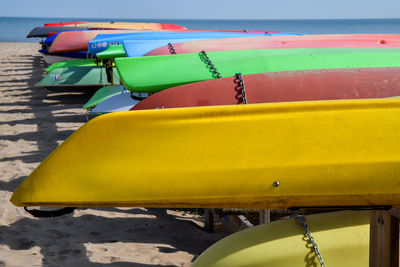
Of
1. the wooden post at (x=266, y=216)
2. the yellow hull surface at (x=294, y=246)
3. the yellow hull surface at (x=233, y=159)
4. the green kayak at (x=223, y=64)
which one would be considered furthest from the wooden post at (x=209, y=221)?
the yellow hull surface at (x=233, y=159)

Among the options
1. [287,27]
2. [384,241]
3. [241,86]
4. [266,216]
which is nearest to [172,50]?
[241,86]

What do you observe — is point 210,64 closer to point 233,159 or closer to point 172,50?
point 172,50

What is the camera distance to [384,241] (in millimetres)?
1973

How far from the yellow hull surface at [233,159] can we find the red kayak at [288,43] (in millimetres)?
3413

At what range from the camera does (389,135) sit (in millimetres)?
2162

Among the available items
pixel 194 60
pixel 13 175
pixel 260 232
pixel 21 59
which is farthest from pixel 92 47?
pixel 21 59

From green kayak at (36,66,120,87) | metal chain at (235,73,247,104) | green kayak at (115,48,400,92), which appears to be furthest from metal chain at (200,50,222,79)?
green kayak at (36,66,120,87)

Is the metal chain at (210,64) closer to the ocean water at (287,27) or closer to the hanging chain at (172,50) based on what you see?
the hanging chain at (172,50)

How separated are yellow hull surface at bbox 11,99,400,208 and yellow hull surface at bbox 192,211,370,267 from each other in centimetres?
35

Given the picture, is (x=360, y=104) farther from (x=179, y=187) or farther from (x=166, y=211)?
(x=166, y=211)

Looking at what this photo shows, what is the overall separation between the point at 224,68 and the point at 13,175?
2432mm

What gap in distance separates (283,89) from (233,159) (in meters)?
1.79

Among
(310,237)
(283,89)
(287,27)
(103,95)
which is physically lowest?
(310,237)

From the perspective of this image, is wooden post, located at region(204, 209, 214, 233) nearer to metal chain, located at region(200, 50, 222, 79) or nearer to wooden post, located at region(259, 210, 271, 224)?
wooden post, located at region(259, 210, 271, 224)
